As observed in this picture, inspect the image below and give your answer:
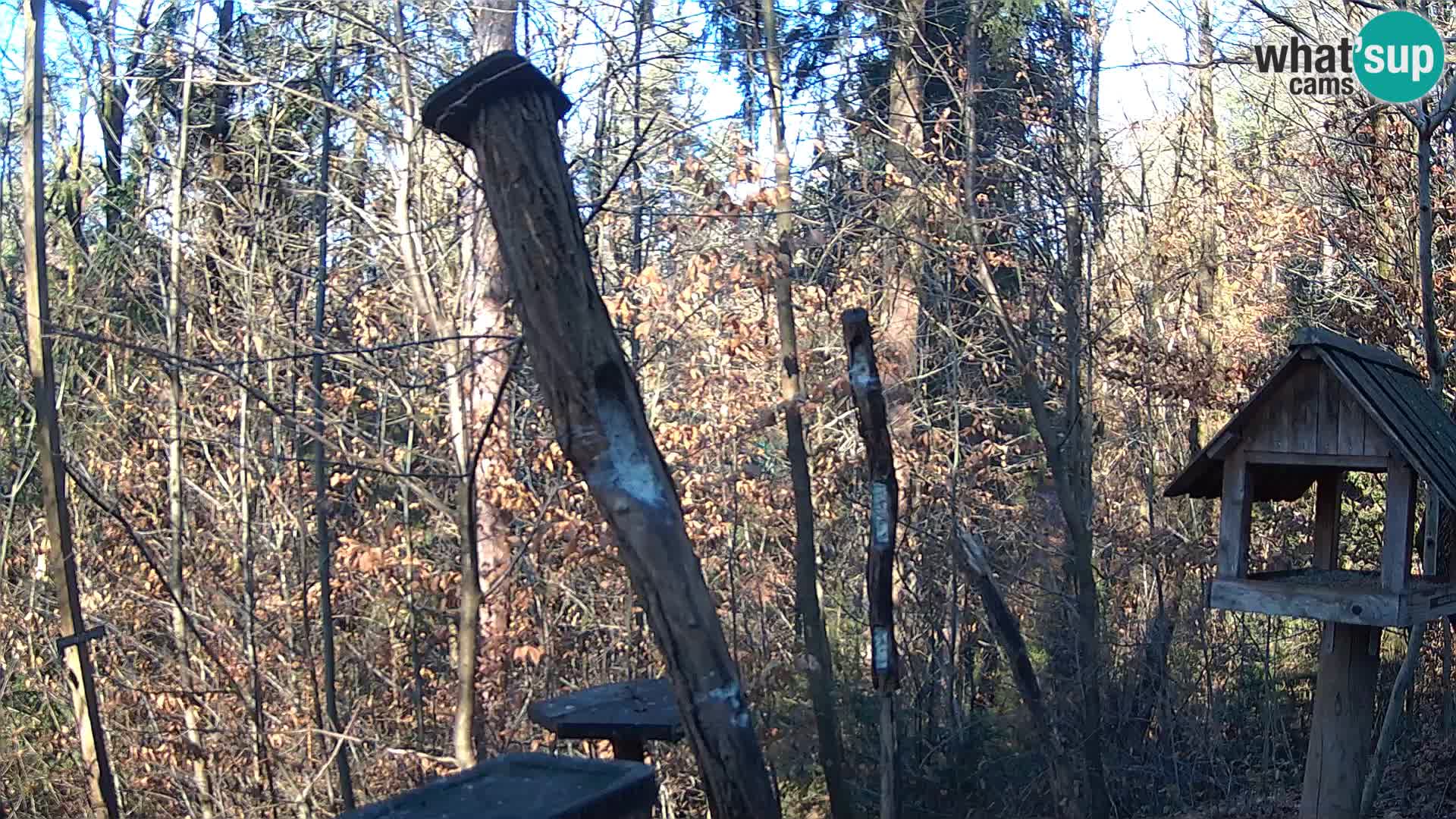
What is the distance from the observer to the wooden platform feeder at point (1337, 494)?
4.18m

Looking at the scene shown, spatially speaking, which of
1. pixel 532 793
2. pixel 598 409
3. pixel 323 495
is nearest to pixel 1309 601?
pixel 598 409

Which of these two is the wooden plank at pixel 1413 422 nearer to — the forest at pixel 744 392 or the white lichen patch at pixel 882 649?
the white lichen patch at pixel 882 649

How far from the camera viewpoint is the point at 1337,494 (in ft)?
16.3

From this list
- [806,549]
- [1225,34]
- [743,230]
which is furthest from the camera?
[1225,34]

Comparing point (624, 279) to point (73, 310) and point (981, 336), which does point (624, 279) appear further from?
point (73, 310)

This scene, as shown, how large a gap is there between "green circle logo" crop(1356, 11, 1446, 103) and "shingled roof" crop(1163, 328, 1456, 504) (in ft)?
13.0

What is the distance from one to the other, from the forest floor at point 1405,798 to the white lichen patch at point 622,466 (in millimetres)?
5227

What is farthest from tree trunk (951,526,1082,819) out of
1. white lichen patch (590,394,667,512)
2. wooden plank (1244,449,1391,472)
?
white lichen patch (590,394,667,512)

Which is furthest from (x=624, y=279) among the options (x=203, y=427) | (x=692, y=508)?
(x=203, y=427)

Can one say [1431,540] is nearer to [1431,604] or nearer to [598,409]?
[1431,604]

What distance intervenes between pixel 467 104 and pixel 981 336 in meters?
6.81

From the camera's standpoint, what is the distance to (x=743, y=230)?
9.32 metres

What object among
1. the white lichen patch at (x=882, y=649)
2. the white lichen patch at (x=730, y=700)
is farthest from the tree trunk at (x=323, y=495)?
the white lichen patch at (x=730, y=700)

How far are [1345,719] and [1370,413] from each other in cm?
128
